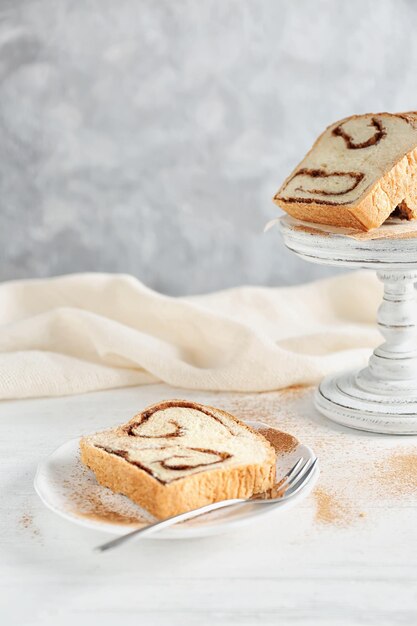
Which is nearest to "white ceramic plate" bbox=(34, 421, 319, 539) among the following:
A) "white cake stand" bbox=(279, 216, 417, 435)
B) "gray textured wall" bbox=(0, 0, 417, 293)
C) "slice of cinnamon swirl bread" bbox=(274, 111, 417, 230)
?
"white cake stand" bbox=(279, 216, 417, 435)

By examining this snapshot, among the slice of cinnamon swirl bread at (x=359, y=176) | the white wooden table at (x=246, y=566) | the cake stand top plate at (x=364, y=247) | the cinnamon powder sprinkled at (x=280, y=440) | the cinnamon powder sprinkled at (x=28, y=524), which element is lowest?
the cinnamon powder sprinkled at (x=28, y=524)

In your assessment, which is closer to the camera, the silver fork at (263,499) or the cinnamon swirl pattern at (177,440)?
the silver fork at (263,499)

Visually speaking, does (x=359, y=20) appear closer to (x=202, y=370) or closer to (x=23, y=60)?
(x=23, y=60)

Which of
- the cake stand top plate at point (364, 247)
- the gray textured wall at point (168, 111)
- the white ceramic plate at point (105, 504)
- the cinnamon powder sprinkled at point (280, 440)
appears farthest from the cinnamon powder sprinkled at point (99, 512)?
the gray textured wall at point (168, 111)

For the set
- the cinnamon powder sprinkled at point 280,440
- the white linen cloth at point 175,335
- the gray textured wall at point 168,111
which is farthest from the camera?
the gray textured wall at point 168,111

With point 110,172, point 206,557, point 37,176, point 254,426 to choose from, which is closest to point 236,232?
point 110,172

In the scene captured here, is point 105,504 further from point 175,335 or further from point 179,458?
point 175,335

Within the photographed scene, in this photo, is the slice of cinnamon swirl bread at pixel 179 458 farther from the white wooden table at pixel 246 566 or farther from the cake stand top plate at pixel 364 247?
the cake stand top plate at pixel 364 247
